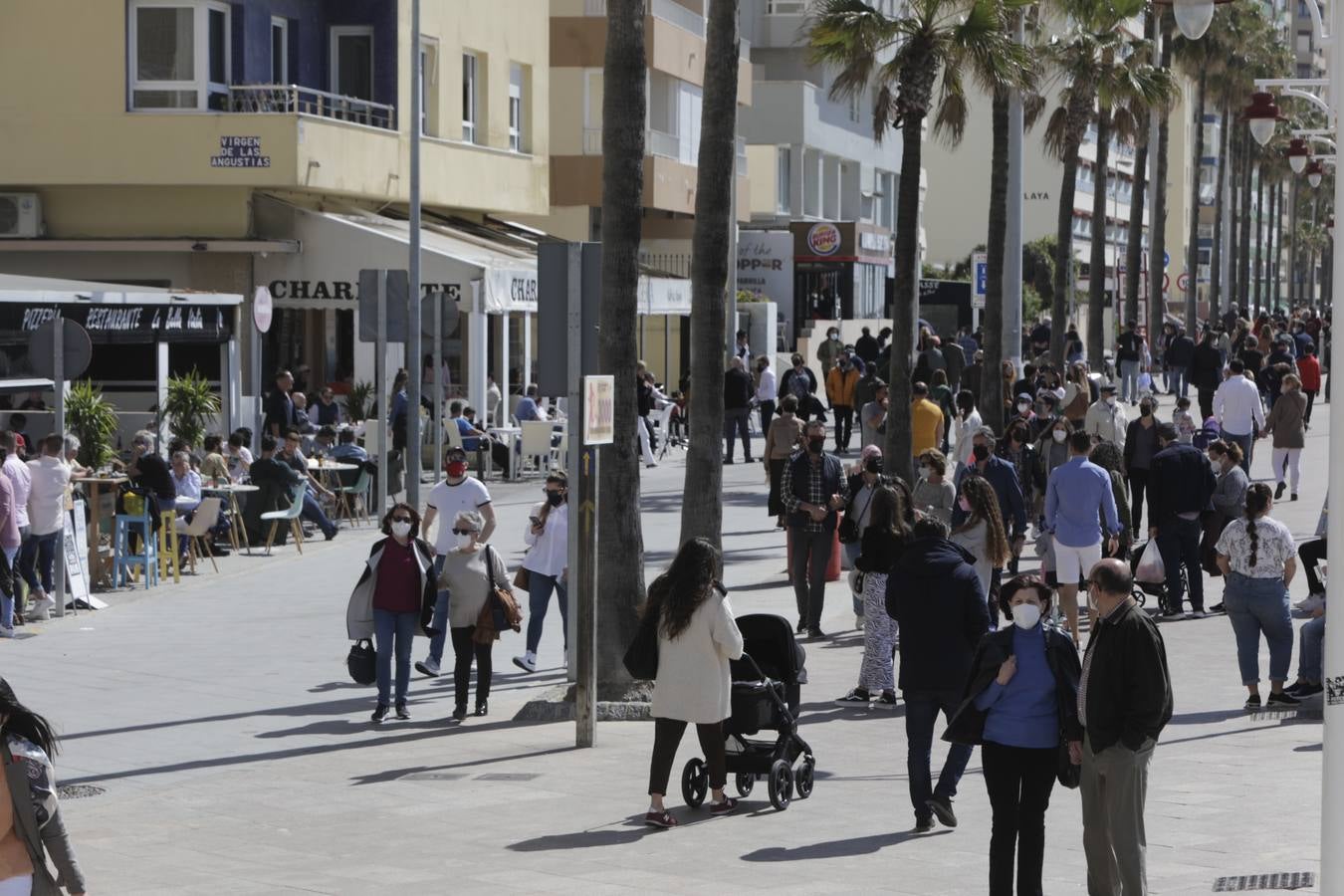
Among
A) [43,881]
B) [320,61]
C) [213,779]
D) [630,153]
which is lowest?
[213,779]

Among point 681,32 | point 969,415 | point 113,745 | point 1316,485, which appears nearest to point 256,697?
point 113,745

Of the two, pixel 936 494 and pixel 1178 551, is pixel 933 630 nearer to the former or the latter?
pixel 936 494

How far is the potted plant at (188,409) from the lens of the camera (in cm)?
2533

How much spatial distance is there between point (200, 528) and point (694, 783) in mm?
11522

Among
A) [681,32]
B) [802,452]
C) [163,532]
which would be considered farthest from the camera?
[681,32]

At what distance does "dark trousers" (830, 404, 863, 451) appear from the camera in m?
36.1

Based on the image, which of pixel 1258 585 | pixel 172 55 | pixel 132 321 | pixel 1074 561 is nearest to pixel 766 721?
pixel 1258 585

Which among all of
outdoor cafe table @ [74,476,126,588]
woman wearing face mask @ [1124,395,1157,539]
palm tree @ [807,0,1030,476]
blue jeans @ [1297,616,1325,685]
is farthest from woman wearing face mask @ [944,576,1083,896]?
palm tree @ [807,0,1030,476]

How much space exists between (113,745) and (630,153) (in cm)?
539

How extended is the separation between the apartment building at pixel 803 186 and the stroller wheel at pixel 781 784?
162ft

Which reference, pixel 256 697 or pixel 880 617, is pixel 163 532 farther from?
pixel 880 617

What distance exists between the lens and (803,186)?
6850cm

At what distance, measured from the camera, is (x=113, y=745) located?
1372 centimetres

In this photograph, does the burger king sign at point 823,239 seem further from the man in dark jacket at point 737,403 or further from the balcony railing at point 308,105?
the balcony railing at point 308,105
